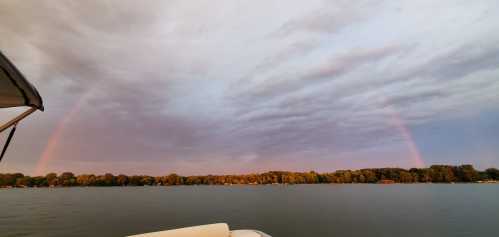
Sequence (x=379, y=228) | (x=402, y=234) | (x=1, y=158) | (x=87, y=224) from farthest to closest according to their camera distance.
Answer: (x=87, y=224) < (x=379, y=228) < (x=402, y=234) < (x=1, y=158)

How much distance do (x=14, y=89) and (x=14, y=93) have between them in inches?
7.4

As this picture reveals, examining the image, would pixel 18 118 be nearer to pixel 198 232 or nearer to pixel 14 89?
pixel 14 89

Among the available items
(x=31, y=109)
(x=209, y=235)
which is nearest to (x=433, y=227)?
(x=209, y=235)

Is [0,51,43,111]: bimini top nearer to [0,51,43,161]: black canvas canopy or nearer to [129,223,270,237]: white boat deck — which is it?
[0,51,43,161]: black canvas canopy

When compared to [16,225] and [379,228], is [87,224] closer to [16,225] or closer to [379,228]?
[16,225]

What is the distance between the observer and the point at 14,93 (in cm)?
406

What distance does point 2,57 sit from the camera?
116 inches

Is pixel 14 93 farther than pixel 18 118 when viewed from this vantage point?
No

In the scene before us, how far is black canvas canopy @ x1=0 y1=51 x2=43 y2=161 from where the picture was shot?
335 centimetres

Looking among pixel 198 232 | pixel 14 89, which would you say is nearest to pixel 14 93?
pixel 14 89

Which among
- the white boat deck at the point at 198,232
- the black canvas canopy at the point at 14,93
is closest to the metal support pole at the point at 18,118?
the black canvas canopy at the point at 14,93

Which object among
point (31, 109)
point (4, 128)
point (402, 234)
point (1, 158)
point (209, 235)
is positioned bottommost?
point (402, 234)

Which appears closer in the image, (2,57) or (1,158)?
(2,57)

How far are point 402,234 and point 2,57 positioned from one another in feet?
118
